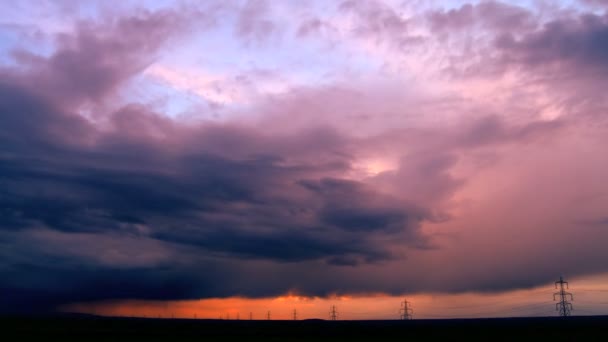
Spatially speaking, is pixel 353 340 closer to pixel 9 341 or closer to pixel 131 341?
pixel 131 341

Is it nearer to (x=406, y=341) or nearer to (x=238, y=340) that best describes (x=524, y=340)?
(x=406, y=341)

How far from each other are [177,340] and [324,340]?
101 feet

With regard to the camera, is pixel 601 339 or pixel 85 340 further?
pixel 85 340

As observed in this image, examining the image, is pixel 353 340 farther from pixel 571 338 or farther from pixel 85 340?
pixel 85 340

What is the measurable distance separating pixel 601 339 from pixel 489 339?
21.1 metres

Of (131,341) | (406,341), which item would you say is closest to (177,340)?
(131,341)

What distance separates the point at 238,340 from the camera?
129125 mm

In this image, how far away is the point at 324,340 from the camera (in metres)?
128

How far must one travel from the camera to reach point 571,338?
124312 mm

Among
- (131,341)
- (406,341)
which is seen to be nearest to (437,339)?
(406,341)

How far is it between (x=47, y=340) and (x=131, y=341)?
21.0m

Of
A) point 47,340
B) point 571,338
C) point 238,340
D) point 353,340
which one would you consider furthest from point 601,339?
point 47,340

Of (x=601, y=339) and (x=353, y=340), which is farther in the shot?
(x=353, y=340)

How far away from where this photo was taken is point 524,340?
122750mm
